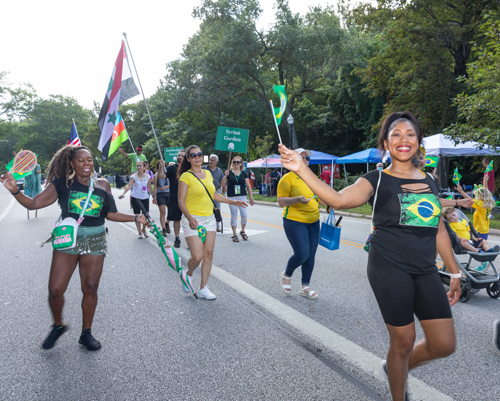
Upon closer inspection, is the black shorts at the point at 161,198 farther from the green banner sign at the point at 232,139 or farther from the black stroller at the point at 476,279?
the black stroller at the point at 476,279

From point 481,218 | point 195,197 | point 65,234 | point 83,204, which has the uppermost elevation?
point 83,204

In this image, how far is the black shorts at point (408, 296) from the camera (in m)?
2.16

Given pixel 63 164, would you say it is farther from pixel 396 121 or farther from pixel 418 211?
pixel 418 211

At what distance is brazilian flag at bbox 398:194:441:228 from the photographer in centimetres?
221

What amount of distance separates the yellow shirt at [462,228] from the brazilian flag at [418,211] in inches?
129

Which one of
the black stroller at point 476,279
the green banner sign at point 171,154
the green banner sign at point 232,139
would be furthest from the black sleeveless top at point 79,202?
the green banner sign at point 171,154

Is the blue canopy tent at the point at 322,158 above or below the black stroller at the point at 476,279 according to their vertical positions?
above

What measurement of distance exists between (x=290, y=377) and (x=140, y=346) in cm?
141

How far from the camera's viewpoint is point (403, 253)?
7.16 feet

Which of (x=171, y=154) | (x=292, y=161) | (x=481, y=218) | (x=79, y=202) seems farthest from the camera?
(x=171, y=154)

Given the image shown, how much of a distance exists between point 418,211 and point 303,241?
242 cm

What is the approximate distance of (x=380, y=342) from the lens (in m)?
3.41

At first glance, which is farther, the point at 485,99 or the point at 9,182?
the point at 485,99

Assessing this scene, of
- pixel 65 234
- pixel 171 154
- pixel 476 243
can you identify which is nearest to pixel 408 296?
pixel 65 234
